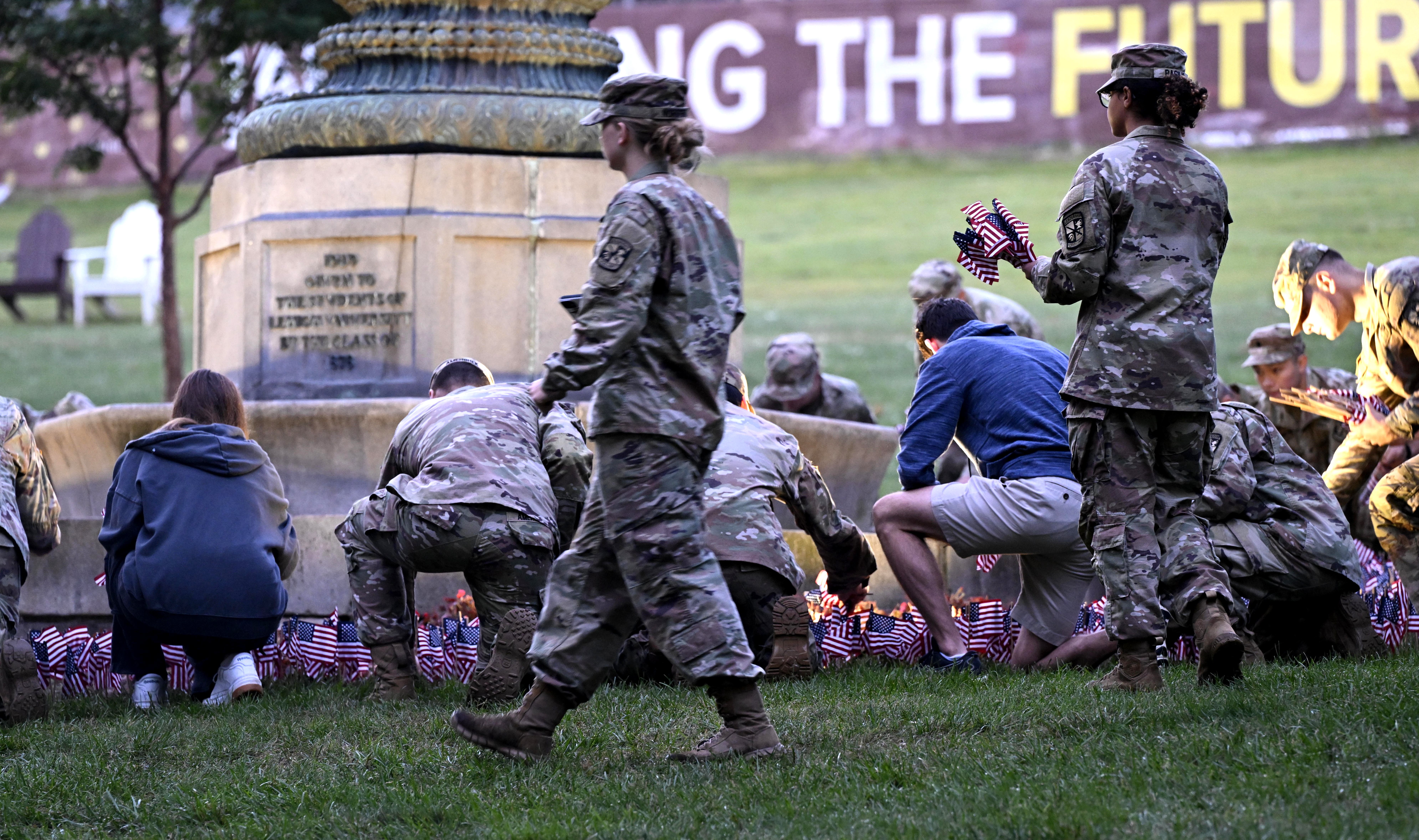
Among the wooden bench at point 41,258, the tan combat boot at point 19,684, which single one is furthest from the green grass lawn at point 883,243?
the tan combat boot at point 19,684

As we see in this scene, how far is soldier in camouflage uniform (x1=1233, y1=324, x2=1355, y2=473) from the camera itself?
959 centimetres

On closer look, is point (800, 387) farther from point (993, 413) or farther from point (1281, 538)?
point (1281, 538)

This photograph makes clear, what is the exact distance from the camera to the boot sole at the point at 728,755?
4.84m

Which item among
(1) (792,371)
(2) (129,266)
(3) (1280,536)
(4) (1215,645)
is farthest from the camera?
(2) (129,266)

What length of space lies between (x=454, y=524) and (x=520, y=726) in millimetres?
1583

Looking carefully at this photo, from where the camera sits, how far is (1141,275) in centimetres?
557

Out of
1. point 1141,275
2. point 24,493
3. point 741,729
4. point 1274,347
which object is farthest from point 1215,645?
point 24,493

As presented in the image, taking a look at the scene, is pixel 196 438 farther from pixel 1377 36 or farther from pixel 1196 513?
pixel 1377 36

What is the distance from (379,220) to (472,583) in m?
2.95

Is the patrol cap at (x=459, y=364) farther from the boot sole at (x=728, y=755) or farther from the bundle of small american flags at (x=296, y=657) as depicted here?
the boot sole at (x=728, y=755)

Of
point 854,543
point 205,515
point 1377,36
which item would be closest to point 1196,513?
point 854,543

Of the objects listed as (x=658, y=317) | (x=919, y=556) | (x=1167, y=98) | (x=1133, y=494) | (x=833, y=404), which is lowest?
(x=919, y=556)

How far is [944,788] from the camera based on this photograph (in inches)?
175

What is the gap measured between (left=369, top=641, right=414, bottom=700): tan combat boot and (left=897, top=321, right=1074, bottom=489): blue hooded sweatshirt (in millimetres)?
2016
